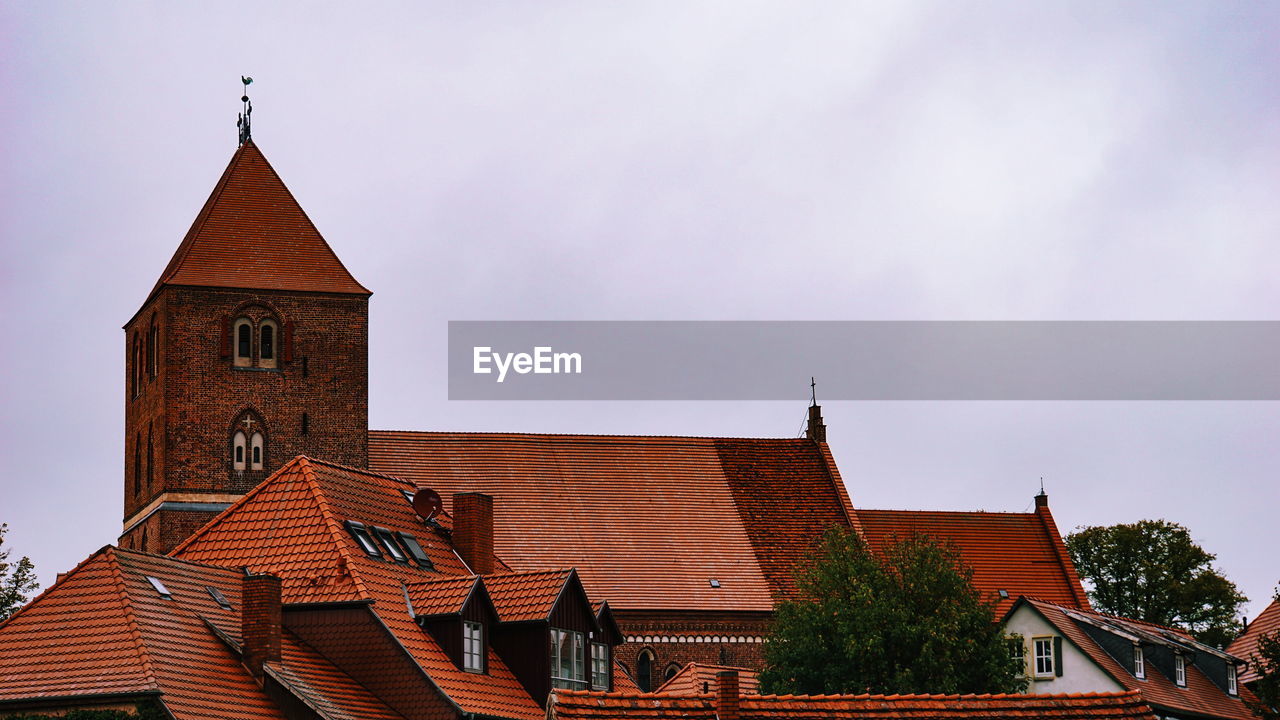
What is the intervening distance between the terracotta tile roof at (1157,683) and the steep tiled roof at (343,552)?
67.3 feet

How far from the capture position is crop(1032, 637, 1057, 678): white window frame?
209ft

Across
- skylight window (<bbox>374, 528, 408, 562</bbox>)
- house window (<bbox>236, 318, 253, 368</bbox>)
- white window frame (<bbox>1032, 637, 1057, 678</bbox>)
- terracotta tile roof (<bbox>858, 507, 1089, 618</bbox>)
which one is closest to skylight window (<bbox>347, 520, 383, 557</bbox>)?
skylight window (<bbox>374, 528, 408, 562</bbox>)

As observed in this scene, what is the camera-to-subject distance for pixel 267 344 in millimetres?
68375

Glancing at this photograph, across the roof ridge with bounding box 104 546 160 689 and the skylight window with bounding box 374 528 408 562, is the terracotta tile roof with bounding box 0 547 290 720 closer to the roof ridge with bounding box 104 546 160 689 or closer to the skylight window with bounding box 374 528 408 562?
the roof ridge with bounding box 104 546 160 689

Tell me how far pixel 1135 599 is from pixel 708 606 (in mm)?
27749

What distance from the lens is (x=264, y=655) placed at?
41500 millimetres

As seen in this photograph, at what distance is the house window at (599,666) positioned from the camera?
50219 mm

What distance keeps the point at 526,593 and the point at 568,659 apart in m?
1.74

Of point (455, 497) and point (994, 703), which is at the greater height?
point (455, 497)

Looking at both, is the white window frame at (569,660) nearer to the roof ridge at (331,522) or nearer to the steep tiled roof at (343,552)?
the steep tiled roof at (343,552)

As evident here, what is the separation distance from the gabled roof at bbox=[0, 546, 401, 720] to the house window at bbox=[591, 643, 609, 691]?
756 centimetres

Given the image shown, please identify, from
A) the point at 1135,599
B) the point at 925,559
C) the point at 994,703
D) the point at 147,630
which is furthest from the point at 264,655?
the point at 1135,599

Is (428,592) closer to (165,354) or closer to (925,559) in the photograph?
(925,559)

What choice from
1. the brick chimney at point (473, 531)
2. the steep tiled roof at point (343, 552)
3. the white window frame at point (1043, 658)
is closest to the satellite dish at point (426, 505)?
the steep tiled roof at point (343, 552)
